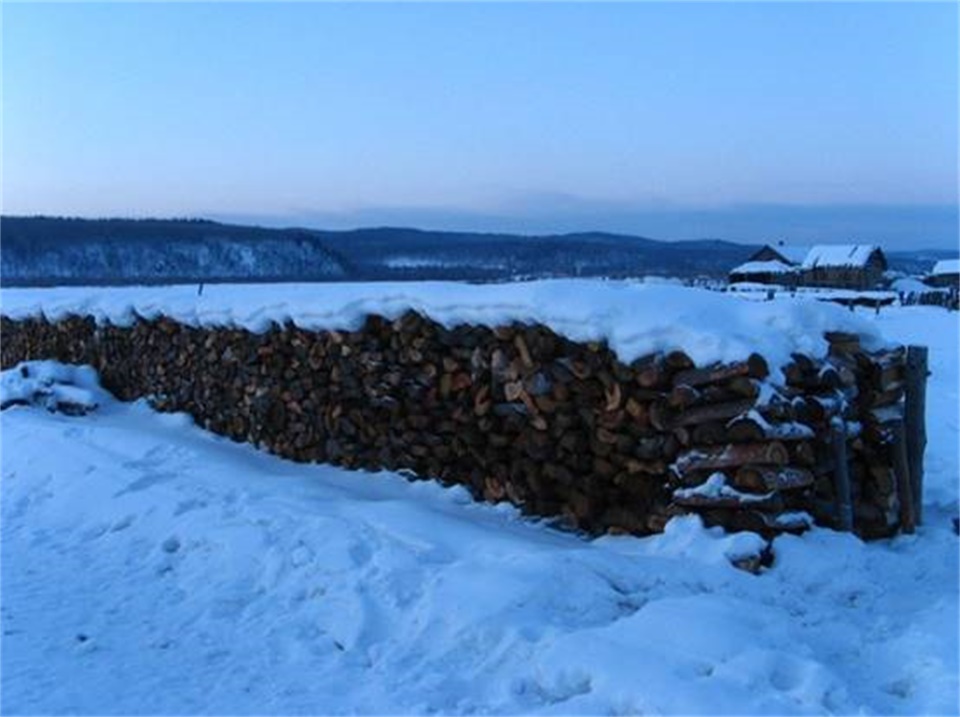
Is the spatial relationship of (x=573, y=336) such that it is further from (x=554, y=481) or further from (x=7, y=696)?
(x=7, y=696)

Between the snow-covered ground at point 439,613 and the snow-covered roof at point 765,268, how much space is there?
2475 inches

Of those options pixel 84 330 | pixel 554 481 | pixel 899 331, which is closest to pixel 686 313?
pixel 554 481

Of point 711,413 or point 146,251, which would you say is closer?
point 711,413

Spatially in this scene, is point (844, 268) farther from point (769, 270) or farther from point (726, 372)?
point (726, 372)

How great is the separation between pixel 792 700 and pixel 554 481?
3.01m

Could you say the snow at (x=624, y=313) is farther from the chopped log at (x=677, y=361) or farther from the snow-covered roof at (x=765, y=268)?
the snow-covered roof at (x=765, y=268)

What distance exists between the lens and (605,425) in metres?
6.50

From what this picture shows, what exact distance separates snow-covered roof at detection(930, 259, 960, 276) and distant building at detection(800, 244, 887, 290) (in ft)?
18.4

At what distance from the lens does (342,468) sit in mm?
8531

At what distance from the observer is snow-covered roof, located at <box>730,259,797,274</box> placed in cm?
6829

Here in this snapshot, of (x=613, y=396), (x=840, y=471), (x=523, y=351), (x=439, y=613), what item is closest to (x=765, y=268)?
(x=523, y=351)

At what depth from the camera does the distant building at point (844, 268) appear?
6222 centimetres

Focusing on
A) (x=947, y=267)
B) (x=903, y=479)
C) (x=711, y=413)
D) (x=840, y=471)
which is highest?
(x=947, y=267)

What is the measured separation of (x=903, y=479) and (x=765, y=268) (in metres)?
66.8
